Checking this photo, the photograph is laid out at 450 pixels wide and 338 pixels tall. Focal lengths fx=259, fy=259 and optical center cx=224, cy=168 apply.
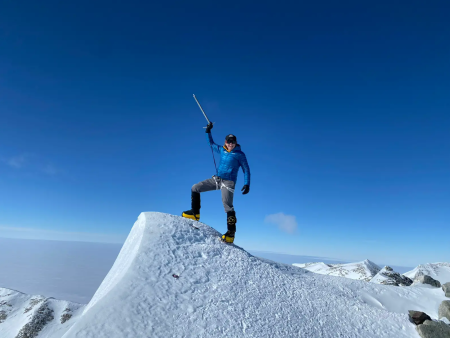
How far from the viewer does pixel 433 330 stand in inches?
345

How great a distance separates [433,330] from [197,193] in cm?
967

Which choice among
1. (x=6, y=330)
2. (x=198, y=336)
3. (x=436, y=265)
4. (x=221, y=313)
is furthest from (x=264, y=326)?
(x=6, y=330)

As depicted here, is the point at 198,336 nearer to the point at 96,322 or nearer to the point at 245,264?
the point at 96,322

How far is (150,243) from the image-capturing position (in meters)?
8.03

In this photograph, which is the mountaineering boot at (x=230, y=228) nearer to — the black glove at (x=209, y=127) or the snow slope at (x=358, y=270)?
the black glove at (x=209, y=127)

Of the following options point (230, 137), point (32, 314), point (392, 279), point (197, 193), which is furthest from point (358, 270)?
point (32, 314)

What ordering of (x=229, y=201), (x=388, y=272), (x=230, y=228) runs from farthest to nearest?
1. (x=388, y=272)
2. (x=229, y=201)
3. (x=230, y=228)

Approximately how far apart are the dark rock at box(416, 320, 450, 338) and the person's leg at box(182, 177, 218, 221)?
8744 millimetres

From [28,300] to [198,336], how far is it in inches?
2236

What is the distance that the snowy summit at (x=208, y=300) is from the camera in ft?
18.5

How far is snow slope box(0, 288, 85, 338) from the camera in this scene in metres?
33.1

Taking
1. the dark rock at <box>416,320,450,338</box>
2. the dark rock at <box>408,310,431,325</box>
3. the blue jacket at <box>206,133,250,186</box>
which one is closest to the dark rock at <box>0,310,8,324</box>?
the blue jacket at <box>206,133,250,186</box>

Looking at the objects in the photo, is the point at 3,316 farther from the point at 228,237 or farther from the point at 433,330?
the point at 433,330

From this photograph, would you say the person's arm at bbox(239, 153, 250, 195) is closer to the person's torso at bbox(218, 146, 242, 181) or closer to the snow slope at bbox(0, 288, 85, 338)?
the person's torso at bbox(218, 146, 242, 181)
